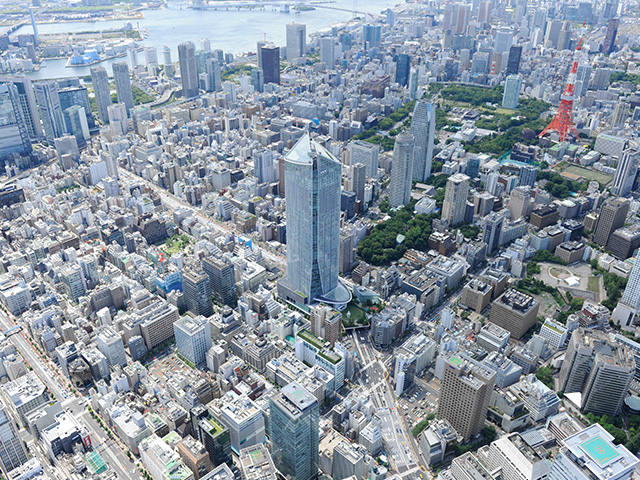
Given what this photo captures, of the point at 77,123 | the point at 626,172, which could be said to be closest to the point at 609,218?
the point at 626,172

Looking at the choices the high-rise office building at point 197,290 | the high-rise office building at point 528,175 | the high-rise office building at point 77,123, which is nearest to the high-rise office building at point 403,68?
the high-rise office building at point 528,175

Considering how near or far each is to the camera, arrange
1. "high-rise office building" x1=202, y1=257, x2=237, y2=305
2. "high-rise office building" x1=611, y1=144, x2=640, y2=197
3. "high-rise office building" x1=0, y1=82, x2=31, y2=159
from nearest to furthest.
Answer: "high-rise office building" x1=202, y1=257, x2=237, y2=305, "high-rise office building" x1=611, y1=144, x2=640, y2=197, "high-rise office building" x1=0, y1=82, x2=31, y2=159

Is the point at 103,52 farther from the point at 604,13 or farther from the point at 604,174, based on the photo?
the point at 604,13

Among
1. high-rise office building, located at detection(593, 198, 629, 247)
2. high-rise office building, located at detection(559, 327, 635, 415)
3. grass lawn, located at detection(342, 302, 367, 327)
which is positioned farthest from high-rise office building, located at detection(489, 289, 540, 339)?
high-rise office building, located at detection(593, 198, 629, 247)

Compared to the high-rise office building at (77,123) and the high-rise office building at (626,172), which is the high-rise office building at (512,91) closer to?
the high-rise office building at (626,172)

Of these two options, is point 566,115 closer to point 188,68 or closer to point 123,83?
point 188,68

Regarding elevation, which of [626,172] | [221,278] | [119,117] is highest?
[119,117]

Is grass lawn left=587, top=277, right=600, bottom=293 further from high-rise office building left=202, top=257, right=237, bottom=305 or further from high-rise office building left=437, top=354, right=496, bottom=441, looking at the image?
high-rise office building left=202, top=257, right=237, bottom=305
